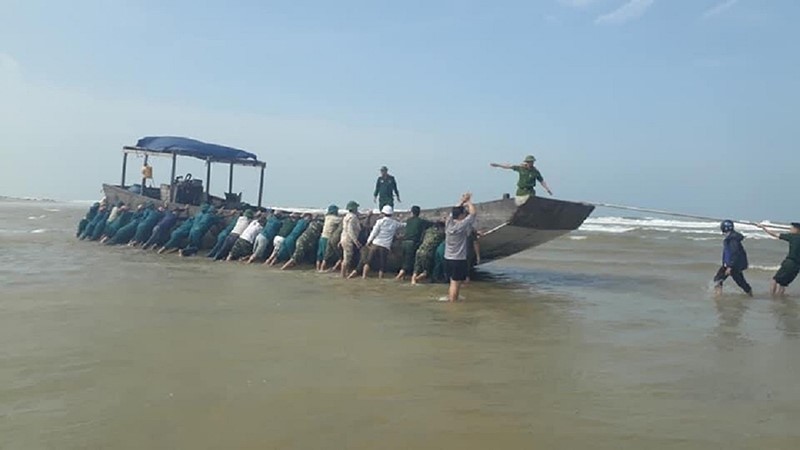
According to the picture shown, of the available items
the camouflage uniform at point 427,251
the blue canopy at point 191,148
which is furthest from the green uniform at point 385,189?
the blue canopy at point 191,148

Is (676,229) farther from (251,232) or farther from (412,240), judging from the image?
(412,240)

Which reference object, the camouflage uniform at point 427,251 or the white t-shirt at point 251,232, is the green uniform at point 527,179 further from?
the white t-shirt at point 251,232

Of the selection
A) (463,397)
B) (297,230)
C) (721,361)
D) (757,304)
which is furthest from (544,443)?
(297,230)

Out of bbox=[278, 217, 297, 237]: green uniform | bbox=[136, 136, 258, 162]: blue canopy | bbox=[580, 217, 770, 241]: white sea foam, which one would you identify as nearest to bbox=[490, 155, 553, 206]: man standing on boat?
bbox=[278, 217, 297, 237]: green uniform

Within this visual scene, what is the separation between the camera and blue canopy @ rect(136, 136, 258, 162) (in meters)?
17.7

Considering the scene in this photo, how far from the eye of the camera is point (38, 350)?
19.7 feet

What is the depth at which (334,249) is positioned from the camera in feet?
42.5

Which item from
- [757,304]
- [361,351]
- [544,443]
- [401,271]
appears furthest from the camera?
[401,271]

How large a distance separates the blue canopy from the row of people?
1.62 m

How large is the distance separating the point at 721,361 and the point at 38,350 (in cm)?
608

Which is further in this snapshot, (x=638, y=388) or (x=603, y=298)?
(x=603, y=298)

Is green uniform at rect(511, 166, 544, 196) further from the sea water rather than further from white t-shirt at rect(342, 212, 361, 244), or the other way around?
white t-shirt at rect(342, 212, 361, 244)

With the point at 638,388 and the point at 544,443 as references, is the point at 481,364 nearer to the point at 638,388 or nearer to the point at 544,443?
the point at 638,388

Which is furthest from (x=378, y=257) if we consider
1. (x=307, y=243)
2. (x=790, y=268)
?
(x=790, y=268)
